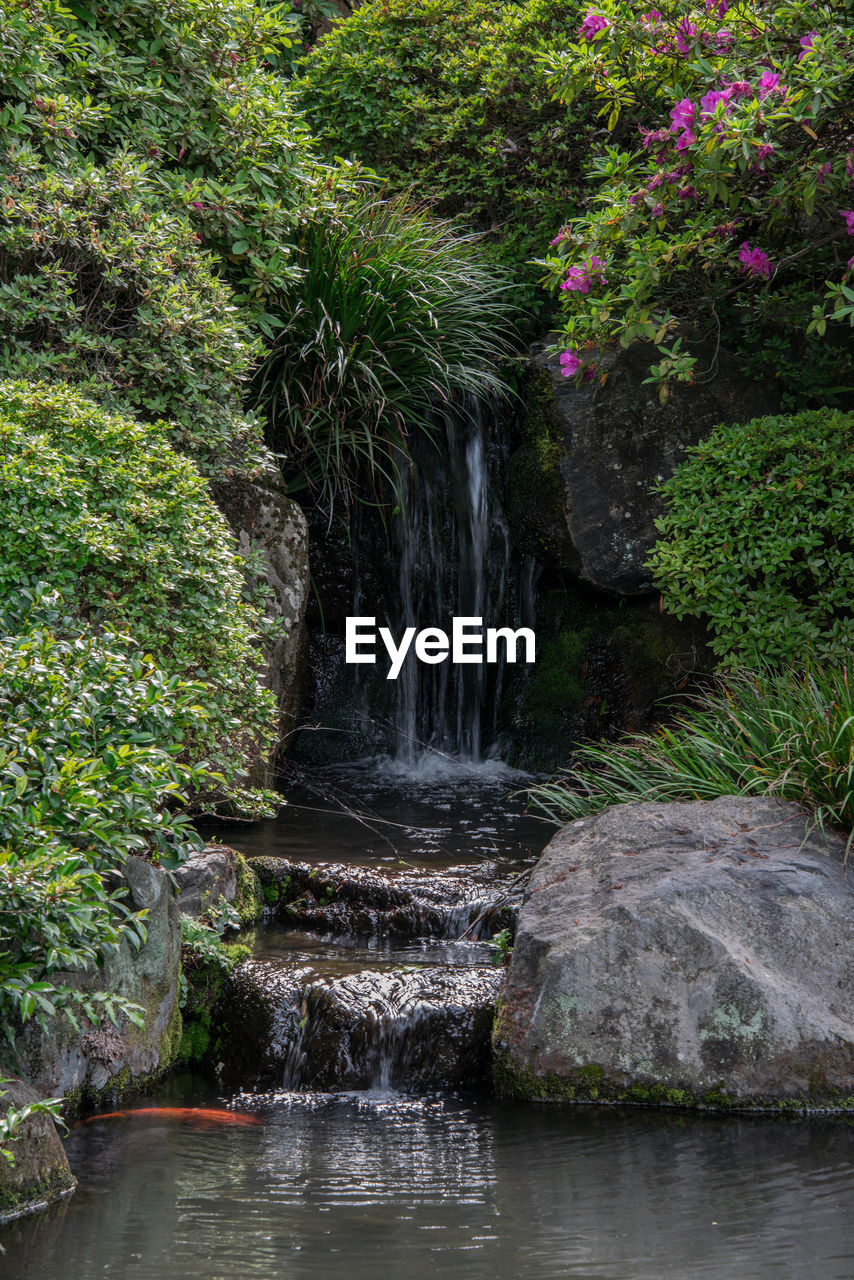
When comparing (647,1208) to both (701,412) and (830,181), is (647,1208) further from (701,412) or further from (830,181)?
(701,412)

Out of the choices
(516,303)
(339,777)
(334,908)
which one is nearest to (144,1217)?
(334,908)

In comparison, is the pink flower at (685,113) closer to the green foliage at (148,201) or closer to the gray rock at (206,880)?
the green foliage at (148,201)

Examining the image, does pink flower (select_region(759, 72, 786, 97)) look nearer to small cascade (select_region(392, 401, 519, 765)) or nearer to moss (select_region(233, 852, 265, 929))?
small cascade (select_region(392, 401, 519, 765))

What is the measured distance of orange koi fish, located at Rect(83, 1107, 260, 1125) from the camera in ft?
12.8

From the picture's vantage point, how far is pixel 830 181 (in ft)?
18.2

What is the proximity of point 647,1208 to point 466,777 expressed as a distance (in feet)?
15.8

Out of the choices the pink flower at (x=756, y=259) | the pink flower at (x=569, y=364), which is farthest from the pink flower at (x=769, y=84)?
the pink flower at (x=569, y=364)

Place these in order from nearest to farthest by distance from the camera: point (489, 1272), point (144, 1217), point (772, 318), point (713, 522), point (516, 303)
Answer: point (489, 1272)
point (144, 1217)
point (713, 522)
point (772, 318)
point (516, 303)

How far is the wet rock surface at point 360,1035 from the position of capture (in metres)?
4.28

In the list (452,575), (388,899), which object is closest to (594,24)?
(452,575)

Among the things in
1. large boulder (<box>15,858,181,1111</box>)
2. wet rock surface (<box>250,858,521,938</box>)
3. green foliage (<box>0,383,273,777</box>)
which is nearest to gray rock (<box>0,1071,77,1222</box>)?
large boulder (<box>15,858,181,1111</box>)

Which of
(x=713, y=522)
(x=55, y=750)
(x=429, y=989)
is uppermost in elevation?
(x=713, y=522)

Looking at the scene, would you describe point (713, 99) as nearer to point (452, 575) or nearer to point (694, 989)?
point (694, 989)

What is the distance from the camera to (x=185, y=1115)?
393cm
